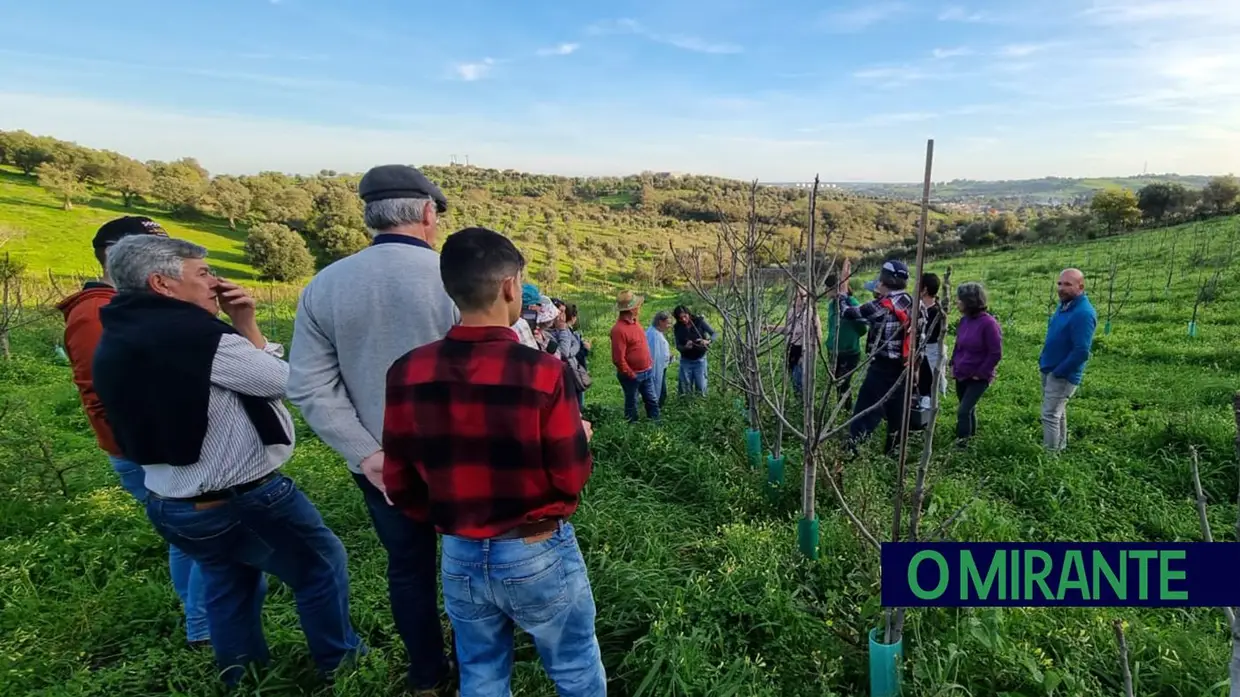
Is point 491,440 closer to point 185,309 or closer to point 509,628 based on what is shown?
point 509,628

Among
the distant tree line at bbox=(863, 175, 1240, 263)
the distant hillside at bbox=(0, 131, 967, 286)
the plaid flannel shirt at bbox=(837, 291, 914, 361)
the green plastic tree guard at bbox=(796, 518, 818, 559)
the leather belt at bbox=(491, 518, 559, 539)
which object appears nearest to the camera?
the leather belt at bbox=(491, 518, 559, 539)

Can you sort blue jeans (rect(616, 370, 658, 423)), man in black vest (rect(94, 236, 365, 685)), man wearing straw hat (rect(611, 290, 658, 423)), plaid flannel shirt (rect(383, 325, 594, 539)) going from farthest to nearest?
blue jeans (rect(616, 370, 658, 423)) → man wearing straw hat (rect(611, 290, 658, 423)) → man in black vest (rect(94, 236, 365, 685)) → plaid flannel shirt (rect(383, 325, 594, 539))

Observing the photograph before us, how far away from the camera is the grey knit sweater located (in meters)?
1.83

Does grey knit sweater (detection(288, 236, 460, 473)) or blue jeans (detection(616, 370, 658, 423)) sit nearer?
grey knit sweater (detection(288, 236, 460, 473))

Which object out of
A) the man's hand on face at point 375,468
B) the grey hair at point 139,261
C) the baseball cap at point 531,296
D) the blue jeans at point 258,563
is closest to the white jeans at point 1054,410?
the baseball cap at point 531,296

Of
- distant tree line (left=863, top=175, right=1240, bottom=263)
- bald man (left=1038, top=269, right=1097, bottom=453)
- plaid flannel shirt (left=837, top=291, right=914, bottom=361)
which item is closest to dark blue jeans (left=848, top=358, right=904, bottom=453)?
plaid flannel shirt (left=837, top=291, right=914, bottom=361)

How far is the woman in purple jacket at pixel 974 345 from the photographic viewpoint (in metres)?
4.77

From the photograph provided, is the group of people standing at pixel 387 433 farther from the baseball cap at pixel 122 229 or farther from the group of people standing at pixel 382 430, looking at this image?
the baseball cap at pixel 122 229

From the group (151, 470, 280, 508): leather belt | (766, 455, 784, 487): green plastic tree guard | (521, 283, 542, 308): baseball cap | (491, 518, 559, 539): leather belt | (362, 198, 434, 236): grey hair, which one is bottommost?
(766, 455, 784, 487): green plastic tree guard

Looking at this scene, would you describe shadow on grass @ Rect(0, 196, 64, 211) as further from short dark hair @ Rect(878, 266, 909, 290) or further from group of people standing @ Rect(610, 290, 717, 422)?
short dark hair @ Rect(878, 266, 909, 290)

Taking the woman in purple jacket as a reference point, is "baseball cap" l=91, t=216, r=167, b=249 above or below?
above

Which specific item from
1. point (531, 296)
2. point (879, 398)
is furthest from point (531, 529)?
point (879, 398)

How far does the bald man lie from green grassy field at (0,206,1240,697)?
0.91ft

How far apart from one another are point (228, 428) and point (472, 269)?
44.9 inches
